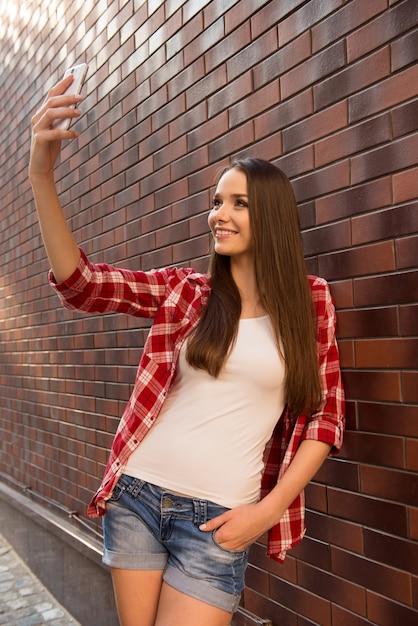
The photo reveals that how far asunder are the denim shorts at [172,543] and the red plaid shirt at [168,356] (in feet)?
0.26

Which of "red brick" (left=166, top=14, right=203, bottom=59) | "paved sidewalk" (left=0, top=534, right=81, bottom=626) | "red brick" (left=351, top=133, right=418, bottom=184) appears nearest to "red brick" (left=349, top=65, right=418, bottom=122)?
"red brick" (left=351, top=133, right=418, bottom=184)

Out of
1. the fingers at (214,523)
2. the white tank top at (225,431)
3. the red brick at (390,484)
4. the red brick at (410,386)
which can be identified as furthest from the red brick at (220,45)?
the fingers at (214,523)

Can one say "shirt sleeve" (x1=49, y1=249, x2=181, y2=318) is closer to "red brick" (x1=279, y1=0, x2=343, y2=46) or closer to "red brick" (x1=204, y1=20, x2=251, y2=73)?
"red brick" (x1=279, y1=0, x2=343, y2=46)

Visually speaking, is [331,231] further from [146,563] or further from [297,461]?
[146,563]

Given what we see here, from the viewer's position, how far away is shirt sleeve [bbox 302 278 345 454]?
198cm

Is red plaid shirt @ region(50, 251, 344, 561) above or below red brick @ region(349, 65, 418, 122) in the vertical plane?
below

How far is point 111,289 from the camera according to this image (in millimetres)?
2068

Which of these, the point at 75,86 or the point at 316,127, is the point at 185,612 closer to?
the point at 75,86

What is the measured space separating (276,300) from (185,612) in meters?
0.90

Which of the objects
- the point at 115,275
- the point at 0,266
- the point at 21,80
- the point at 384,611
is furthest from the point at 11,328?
the point at 384,611

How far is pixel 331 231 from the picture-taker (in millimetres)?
2252

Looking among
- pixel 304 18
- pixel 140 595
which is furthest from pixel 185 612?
pixel 304 18

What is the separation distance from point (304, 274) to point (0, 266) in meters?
4.71

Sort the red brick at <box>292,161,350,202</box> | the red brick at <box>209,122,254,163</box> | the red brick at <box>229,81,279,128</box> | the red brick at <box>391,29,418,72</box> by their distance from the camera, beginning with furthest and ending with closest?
the red brick at <box>209,122,254,163</box>
the red brick at <box>229,81,279,128</box>
the red brick at <box>292,161,350,202</box>
the red brick at <box>391,29,418,72</box>
